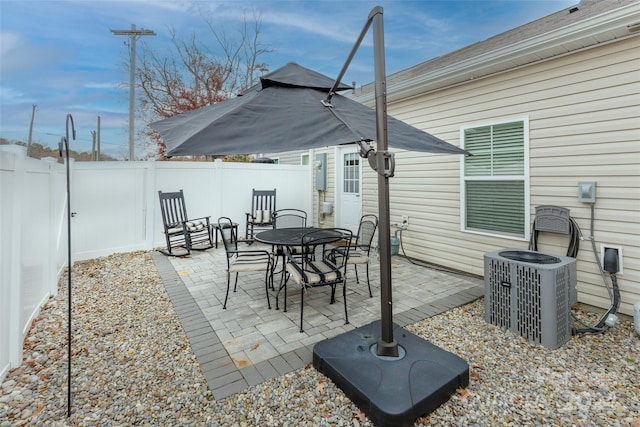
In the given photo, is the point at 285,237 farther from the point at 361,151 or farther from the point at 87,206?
the point at 87,206

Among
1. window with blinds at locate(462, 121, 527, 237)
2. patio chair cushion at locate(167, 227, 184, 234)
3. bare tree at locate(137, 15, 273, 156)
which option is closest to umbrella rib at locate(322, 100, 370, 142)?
window with blinds at locate(462, 121, 527, 237)

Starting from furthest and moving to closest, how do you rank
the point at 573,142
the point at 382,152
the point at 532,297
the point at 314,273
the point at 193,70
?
the point at 193,70 → the point at 573,142 → the point at 314,273 → the point at 532,297 → the point at 382,152

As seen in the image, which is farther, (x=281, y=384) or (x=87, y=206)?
(x=87, y=206)

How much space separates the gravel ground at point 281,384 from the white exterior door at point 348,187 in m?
3.84

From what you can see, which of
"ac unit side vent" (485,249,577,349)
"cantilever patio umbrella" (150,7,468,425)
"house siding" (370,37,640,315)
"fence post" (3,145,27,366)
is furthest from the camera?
"house siding" (370,37,640,315)

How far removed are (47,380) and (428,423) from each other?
2478 mm

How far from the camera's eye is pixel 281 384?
6.73 feet

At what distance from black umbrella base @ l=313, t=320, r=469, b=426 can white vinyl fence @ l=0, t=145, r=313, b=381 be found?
2.21 metres

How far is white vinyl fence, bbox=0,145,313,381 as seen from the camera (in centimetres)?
218

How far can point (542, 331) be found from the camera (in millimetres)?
2539

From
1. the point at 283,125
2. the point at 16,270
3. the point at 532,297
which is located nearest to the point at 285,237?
the point at 283,125

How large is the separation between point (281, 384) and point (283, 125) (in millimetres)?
1777

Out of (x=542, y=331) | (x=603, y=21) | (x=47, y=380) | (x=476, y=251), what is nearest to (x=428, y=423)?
(x=542, y=331)

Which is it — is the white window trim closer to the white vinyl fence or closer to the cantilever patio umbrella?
the cantilever patio umbrella
